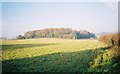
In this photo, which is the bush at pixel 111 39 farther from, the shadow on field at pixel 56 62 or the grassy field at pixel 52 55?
the shadow on field at pixel 56 62

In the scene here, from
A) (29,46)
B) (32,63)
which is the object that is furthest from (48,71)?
(29,46)

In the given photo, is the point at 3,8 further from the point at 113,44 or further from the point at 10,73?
the point at 113,44

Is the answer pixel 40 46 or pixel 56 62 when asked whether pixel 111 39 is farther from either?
pixel 40 46

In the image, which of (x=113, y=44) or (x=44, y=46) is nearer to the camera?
(x=113, y=44)

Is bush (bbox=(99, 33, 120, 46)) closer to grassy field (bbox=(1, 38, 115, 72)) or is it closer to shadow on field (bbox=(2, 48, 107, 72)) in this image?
grassy field (bbox=(1, 38, 115, 72))

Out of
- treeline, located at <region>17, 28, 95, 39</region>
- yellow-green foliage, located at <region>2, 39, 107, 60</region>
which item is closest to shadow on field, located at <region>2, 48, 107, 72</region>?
yellow-green foliage, located at <region>2, 39, 107, 60</region>

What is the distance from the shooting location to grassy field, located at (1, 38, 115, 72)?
616 centimetres

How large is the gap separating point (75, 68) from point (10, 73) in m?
1.70

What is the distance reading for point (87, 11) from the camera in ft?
20.6

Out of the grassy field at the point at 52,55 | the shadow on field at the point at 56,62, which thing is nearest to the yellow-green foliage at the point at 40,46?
the grassy field at the point at 52,55

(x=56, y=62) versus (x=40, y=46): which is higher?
(x=40, y=46)

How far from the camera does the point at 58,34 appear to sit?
259 inches

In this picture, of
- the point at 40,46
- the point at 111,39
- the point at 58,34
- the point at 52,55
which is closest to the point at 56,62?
the point at 52,55

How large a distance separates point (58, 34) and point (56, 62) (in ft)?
2.64
